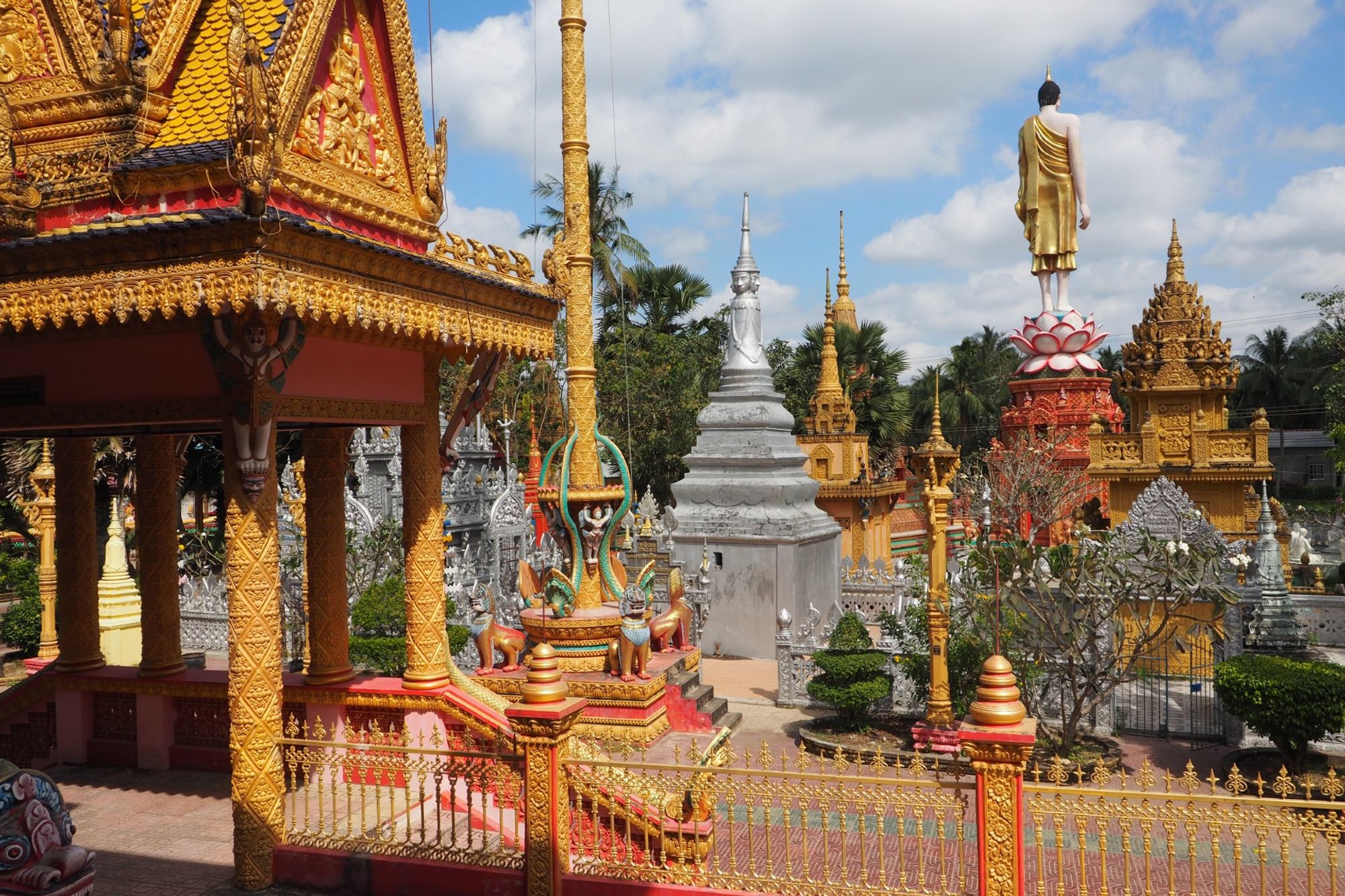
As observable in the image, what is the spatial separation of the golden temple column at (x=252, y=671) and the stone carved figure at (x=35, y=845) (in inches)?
61.1

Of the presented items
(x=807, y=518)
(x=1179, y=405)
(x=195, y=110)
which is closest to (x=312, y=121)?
(x=195, y=110)

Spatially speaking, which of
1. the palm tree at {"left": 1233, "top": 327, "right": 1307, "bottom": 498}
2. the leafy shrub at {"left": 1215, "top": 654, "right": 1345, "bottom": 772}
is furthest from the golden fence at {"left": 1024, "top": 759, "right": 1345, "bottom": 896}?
the palm tree at {"left": 1233, "top": 327, "right": 1307, "bottom": 498}

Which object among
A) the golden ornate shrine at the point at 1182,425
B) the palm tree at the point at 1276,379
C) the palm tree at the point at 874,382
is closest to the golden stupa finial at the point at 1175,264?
the golden ornate shrine at the point at 1182,425

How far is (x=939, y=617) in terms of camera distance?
1220cm

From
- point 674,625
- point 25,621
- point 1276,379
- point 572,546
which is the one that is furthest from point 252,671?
point 1276,379

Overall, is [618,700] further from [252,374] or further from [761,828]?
[252,374]

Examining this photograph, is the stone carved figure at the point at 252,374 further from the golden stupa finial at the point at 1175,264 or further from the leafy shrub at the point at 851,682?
the golden stupa finial at the point at 1175,264

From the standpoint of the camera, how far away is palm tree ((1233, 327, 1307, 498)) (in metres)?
56.0

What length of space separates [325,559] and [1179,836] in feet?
26.8

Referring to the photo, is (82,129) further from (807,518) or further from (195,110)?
(807,518)

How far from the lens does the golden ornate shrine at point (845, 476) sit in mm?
26641

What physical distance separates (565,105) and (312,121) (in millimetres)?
5449

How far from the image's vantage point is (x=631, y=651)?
10.9 metres

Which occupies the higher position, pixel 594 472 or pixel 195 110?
pixel 195 110
